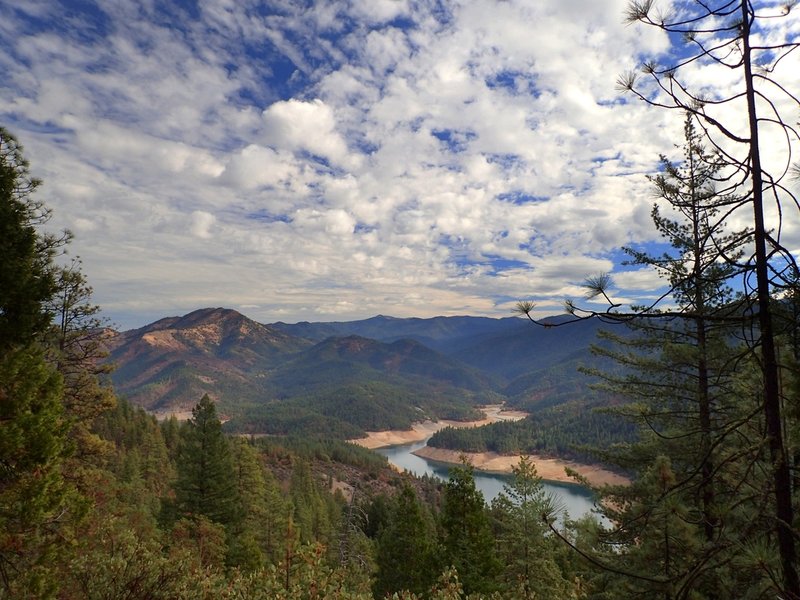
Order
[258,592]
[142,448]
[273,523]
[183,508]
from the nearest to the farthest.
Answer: [258,592] → [183,508] → [273,523] → [142,448]

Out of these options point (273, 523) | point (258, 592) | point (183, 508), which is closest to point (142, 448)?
point (273, 523)

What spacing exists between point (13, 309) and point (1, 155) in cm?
390

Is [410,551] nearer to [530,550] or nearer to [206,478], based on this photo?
[530,550]

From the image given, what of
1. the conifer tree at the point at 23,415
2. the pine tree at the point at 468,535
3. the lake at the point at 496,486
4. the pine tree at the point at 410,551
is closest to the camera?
the conifer tree at the point at 23,415

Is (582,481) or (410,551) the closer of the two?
(582,481)

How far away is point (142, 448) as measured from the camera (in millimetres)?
75500

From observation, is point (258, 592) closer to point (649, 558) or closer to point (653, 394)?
point (649, 558)

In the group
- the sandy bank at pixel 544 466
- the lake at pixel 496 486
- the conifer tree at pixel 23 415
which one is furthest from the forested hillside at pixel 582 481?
the sandy bank at pixel 544 466

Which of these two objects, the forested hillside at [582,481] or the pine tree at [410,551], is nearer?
the forested hillside at [582,481]

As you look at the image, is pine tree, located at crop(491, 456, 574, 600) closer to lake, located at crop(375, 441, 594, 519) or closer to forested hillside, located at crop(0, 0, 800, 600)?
forested hillside, located at crop(0, 0, 800, 600)

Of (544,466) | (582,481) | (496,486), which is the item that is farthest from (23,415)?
(544,466)

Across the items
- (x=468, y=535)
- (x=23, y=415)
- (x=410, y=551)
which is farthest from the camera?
(x=410, y=551)

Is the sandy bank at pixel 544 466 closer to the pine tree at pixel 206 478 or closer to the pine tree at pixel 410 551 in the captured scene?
the pine tree at pixel 410 551

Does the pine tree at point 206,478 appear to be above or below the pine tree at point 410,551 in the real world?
above
